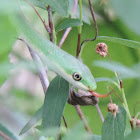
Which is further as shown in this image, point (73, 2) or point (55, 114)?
point (73, 2)

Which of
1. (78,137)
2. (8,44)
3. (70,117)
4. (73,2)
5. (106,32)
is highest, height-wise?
(8,44)

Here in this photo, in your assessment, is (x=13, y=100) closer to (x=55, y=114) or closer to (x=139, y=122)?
(x=55, y=114)

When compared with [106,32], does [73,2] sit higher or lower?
higher

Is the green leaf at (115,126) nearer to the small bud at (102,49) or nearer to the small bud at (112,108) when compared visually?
the small bud at (112,108)

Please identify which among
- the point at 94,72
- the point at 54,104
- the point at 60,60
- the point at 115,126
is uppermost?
the point at 60,60

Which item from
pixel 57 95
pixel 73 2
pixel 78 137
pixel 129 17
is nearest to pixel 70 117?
pixel 73 2

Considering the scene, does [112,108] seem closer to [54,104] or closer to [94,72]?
[54,104]

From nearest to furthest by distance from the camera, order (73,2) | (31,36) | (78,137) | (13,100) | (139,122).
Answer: (78,137), (31,36), (139,122), (13,100), (73,2)

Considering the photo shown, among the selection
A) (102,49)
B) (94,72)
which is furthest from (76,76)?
(94,72)
